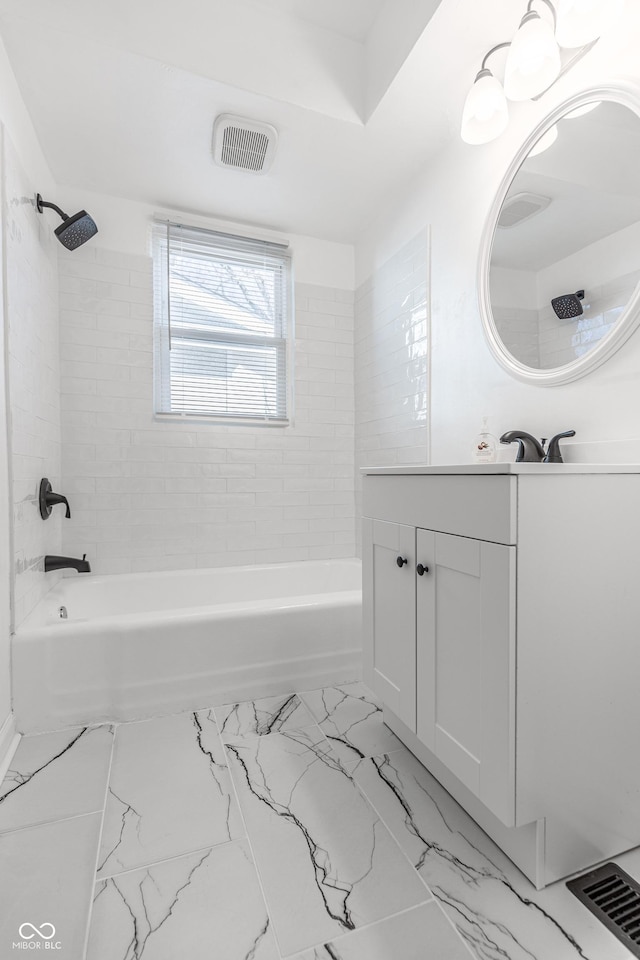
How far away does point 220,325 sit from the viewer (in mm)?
2656

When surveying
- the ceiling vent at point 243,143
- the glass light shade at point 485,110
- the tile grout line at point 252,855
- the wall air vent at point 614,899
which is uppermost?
the ceiling vent at point 243,143

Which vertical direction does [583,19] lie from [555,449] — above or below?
above

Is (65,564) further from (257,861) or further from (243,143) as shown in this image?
(243,143)

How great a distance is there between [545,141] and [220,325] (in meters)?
1.76

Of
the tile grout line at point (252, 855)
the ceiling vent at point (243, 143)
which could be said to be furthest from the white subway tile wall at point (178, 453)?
the tile grout line at point (252, 855)

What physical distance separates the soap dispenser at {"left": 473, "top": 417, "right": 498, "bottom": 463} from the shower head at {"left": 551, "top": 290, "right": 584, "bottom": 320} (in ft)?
1.39

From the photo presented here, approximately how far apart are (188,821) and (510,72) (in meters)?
2.28

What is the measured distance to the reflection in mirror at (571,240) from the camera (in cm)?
124

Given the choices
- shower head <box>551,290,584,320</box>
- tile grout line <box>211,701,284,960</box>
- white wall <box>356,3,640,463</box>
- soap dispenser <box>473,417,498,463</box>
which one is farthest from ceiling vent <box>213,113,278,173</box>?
tile grout line <box>211,701,284,960</box>

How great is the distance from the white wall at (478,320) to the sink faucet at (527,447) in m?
0.06

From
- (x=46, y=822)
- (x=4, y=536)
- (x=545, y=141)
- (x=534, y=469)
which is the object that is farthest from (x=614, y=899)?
(x=545, y=141)

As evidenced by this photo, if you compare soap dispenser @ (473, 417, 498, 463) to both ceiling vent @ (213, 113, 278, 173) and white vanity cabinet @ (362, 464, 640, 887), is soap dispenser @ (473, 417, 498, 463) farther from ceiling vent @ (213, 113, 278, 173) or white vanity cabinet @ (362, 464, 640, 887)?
ceiling vent @ (213, 113, 278, 173)

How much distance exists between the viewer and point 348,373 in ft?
9.50

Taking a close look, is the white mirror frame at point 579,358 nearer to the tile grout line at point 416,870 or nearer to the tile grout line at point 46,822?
the tile grout line at point 416,870
